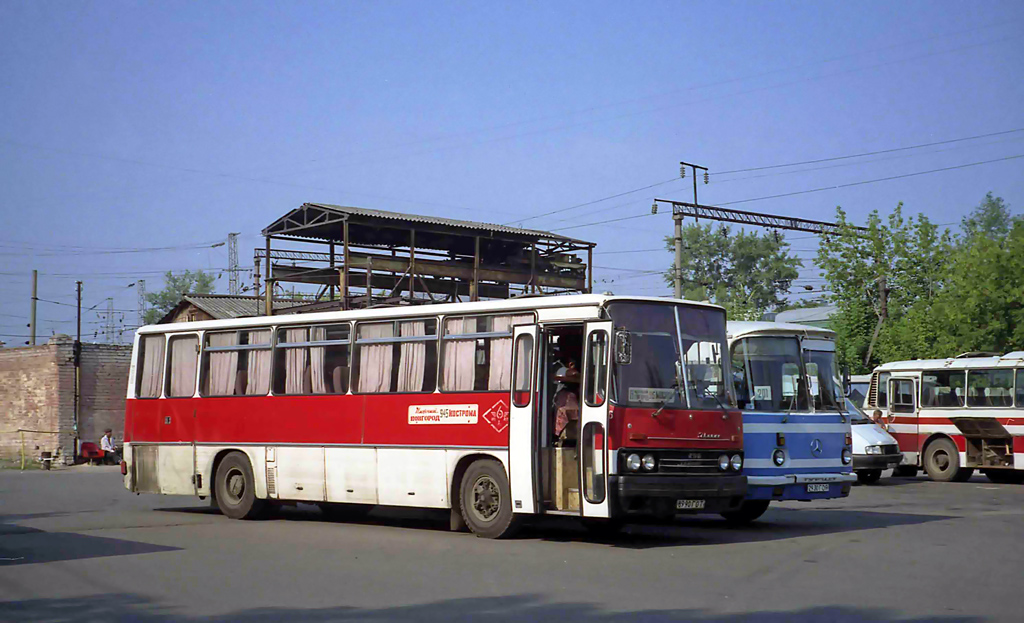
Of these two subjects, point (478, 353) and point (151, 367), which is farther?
point (151, 367)

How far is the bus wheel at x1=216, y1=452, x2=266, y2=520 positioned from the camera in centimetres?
1861

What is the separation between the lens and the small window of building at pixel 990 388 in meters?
27.0

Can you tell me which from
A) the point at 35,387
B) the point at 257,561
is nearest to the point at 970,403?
the point at 257,561

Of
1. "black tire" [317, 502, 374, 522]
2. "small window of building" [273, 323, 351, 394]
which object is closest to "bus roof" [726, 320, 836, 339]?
"small window of building" [273, 323, 351, 394]

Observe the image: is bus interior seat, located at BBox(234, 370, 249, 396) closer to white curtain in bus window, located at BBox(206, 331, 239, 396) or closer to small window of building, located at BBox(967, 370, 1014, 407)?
white curtain in bus window, located at BBox(206, 331, 239, 396)

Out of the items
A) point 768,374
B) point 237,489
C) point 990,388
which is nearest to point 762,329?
point 768,374

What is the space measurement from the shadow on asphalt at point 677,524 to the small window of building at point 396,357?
2.16m

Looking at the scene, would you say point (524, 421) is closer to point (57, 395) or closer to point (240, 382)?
point (240, 382)

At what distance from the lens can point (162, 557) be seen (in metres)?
13.0

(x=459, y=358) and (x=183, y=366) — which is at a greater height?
(x=183, y=366)

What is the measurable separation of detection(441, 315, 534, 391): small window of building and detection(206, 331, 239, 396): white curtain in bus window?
472cm

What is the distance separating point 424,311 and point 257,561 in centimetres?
487

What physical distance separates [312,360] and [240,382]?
5.61 ft

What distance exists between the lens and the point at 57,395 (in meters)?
46.7
